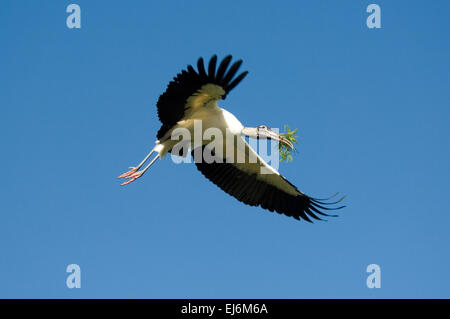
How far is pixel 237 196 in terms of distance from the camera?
12469mm

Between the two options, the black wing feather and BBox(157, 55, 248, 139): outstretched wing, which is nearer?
BBox(157, 55, 248, 139): outstretched wing

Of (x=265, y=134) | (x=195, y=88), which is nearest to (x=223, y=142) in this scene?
(x=265, y=134)

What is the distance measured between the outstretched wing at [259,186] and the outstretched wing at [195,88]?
1793mm

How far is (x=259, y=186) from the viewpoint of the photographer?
41.2 ft

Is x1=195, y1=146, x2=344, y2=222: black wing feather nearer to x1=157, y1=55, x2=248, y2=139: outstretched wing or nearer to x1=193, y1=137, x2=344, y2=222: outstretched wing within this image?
x1=193, y1=137, x2=344, y2=222: outstretched wing

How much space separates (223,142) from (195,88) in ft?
7.09

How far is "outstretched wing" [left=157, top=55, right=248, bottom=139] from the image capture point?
9.53 meters

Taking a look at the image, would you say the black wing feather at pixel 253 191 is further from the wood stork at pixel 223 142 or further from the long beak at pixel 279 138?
the long beak at pixel 279 138

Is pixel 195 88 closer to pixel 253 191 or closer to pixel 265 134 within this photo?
pixel 265 134

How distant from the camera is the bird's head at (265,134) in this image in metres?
11.5

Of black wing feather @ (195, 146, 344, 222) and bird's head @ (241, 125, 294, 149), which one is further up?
bird's head @ (241, 125, 294, 149)

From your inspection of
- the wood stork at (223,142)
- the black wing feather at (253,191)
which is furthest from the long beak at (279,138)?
the black wing feather at (253,191)

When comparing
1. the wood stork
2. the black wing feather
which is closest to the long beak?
the wood stork
